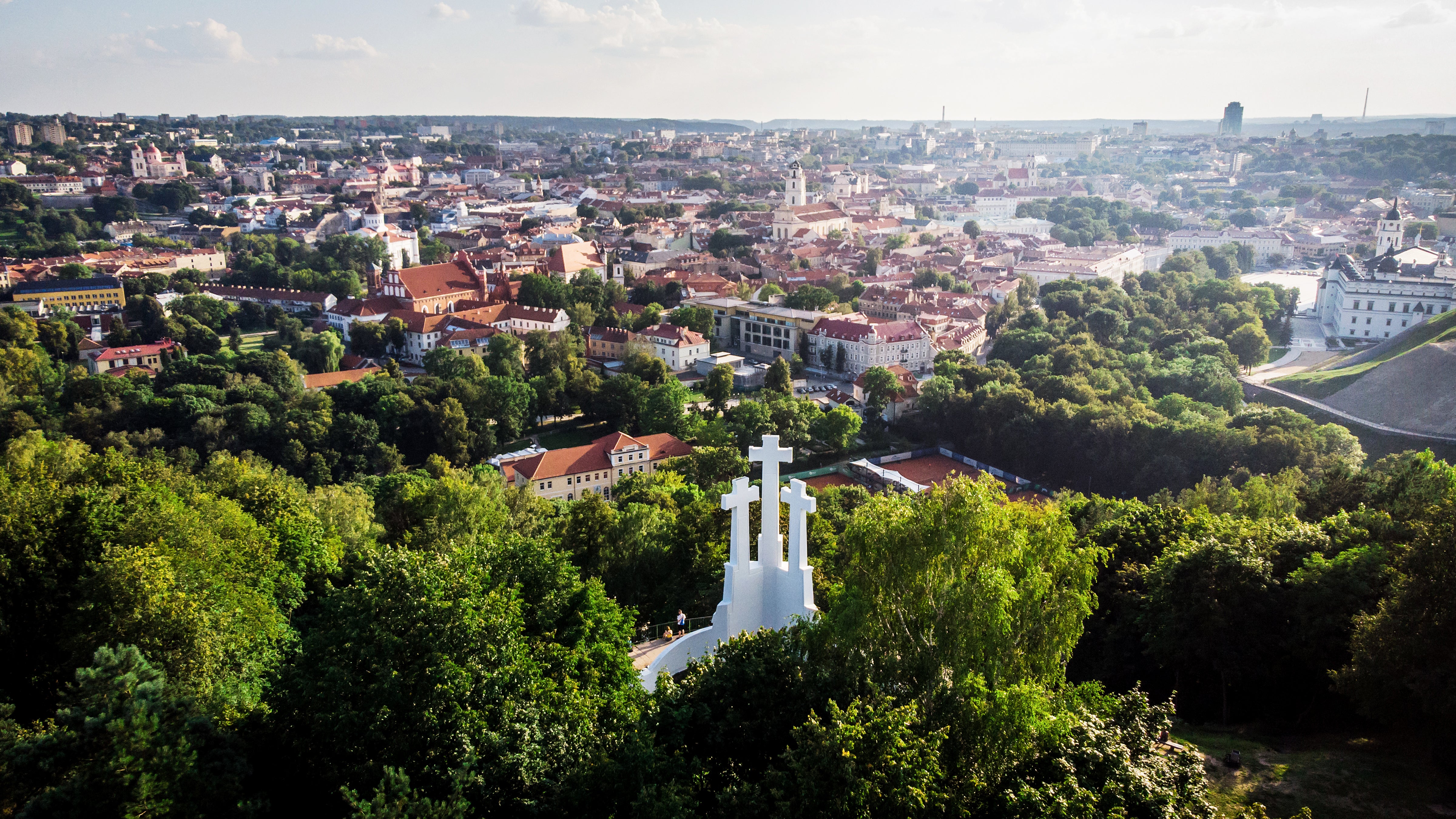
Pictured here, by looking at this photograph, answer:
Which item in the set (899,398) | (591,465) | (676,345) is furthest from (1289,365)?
(591,465)

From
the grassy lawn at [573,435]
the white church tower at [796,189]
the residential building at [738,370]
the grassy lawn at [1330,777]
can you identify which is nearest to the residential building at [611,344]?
the residential building at [738,370]

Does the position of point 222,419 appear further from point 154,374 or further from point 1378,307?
point 1378,307

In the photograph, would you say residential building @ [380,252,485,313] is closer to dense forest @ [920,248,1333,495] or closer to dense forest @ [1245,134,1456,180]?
dense forest @ [920,248,1333,495]

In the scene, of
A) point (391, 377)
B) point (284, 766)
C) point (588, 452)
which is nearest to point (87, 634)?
point (284, 766)

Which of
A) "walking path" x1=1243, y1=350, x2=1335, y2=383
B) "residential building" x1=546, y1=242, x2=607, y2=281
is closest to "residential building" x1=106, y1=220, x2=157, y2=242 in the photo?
"residential building" x1=546, y1=242, x2=607, y2=281

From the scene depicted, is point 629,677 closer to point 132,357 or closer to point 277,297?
point 132,357
